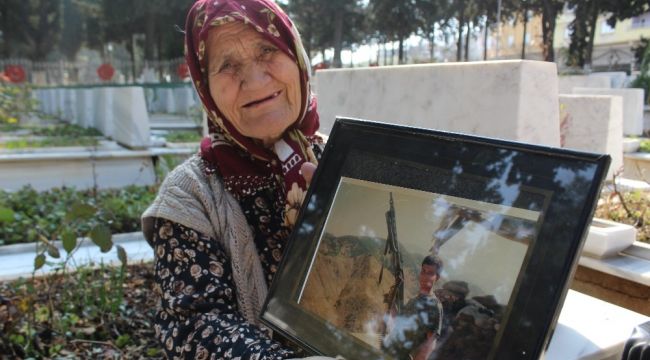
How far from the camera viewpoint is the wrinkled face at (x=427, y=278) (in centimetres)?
85

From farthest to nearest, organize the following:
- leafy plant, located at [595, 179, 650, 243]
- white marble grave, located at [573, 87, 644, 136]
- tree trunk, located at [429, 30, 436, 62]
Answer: tree trunk, located at [429, 30, 436, 62] < white marble grave, located at [573, 87, 644, 136] < leafy plant, located at [595, 179, 650, 243]

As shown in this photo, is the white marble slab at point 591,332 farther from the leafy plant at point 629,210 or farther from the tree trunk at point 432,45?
the tree trunk at point 432,45

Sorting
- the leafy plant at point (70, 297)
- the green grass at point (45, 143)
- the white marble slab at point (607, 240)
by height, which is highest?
the white marble slab at point (607, 240)

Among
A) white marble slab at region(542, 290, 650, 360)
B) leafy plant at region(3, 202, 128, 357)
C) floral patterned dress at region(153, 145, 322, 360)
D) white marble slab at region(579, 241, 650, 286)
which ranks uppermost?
floral patterned dress at region(153, 145, 322, 360)

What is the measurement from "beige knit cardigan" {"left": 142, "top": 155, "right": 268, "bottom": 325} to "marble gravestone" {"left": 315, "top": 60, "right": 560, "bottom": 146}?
2206 mm

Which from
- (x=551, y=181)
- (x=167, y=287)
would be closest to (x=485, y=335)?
(x=551, y=181)

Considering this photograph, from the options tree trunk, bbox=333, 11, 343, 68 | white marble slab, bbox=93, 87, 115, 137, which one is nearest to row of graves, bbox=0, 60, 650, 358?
white marble slab, bbox=93, 87, 115, 137

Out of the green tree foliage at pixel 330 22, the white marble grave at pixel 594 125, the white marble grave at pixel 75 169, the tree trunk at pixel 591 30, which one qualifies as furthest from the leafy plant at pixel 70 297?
the green tree foliage at pixel 330 22

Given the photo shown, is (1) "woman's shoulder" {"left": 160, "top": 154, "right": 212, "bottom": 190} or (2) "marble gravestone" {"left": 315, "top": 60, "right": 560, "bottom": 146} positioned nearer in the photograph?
(1) "woman's shoulder" {"left": 160, "top": 154, "right": 212, "bottom": 190}

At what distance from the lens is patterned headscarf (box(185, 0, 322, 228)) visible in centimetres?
123

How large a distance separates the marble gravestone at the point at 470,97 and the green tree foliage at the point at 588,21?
2959 cm

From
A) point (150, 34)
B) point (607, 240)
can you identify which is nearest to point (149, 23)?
point (150, 34)

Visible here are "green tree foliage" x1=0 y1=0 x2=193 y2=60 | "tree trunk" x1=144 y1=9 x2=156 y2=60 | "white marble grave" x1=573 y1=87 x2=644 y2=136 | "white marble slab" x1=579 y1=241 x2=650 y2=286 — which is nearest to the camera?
"white marble slab" x1=579 y1=241 x2=650 y2=286

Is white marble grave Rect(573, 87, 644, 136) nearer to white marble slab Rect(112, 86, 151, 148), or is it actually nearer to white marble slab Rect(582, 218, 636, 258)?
white marble slab Rect(112, 86, 151, 148)
